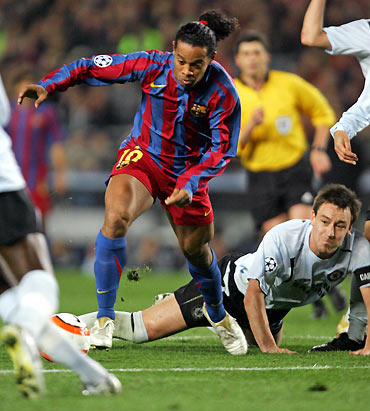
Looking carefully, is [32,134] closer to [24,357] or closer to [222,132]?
[222,132]

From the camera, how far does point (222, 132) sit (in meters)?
5.17

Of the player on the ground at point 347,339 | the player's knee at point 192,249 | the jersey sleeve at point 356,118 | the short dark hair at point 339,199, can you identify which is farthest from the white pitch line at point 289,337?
→ the jersey sleeve at point 356,118

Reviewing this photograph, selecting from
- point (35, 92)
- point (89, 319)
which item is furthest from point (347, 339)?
point (35, 92)

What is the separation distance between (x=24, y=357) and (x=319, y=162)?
4763 mm

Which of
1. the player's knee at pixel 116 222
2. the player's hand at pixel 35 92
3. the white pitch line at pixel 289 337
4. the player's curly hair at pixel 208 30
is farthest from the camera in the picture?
the white pitch line at pixel 289 337

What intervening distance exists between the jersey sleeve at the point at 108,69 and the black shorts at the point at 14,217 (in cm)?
177

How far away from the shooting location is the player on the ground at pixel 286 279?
16.6 ft

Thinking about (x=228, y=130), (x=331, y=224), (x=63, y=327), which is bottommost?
(x=63, y=327)

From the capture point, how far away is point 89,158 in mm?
14102

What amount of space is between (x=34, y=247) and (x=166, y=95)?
6.77 feet

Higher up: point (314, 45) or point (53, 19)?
point (53, 19)

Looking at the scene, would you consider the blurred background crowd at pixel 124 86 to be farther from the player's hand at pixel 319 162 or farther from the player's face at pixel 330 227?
the player's face at pixel 330 227

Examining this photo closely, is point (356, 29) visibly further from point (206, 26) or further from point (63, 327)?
point (63, 327)

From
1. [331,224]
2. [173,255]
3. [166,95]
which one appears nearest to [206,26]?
[166,95]
